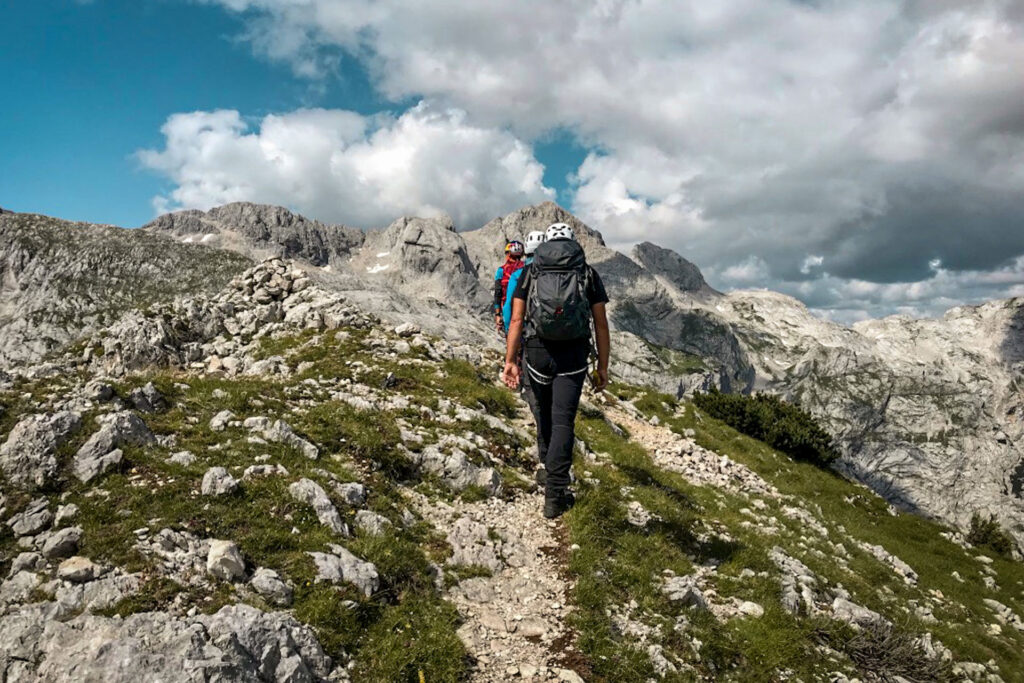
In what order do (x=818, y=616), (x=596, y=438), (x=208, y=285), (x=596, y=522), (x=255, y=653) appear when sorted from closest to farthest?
(x=255, y=653)
(x=818, y=616)
(x=596, y=522)
(x=596, y=438)
(x=208, y=285)

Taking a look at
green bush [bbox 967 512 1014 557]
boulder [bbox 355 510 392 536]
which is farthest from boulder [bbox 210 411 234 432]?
green bush [bbox 967 512 1014 557]

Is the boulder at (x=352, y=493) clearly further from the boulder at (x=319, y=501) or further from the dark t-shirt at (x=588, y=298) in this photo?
the dark t-shirt at (x=588, y=298)

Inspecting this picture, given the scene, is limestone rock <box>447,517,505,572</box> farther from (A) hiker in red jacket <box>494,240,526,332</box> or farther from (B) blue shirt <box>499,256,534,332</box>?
(A) hiker in red jacket <box>494,240,526,332</box>

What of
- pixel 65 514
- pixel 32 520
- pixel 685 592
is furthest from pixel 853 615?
pixel 32 520

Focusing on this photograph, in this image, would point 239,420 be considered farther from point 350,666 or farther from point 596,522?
point 596,522

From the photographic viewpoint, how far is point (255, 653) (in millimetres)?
5867

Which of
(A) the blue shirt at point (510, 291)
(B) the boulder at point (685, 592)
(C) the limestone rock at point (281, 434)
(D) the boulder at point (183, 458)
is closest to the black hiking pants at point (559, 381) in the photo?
(A) the blue shirt at point (510, 291)

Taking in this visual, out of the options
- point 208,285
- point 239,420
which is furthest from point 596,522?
point 208,285

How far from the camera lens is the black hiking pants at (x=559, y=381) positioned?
9562 millimetres

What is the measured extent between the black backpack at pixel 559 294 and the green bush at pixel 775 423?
24710 millimetres

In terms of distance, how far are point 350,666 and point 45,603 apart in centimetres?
342

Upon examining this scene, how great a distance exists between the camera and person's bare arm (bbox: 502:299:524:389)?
959 cm

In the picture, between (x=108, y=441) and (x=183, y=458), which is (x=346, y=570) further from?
(x=108, y=441)

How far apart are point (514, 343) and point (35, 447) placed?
783cm
